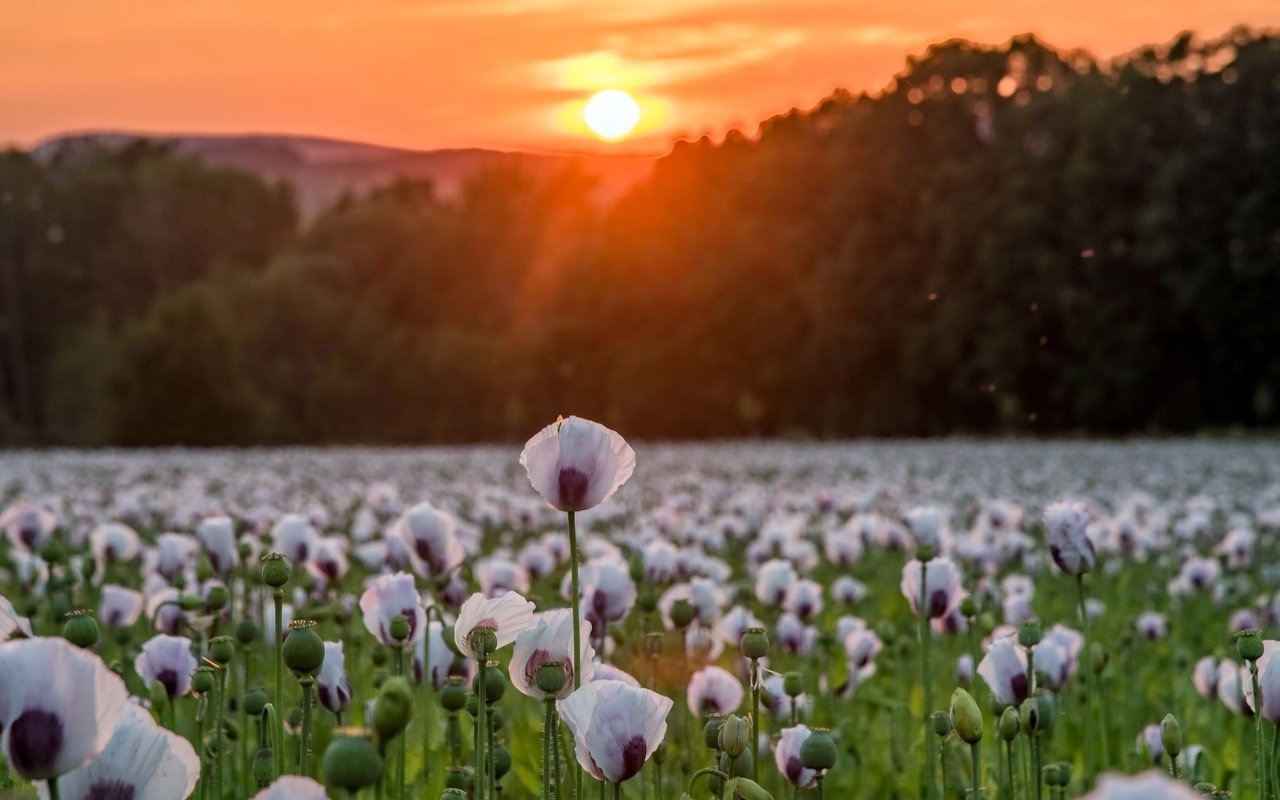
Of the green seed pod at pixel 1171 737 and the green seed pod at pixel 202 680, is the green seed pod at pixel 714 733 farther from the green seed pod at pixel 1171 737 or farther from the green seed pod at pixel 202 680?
the green seed pod at pixel 202 680

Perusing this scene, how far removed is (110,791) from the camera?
5.35 feet

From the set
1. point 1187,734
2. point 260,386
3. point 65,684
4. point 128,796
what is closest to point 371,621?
point 128,796

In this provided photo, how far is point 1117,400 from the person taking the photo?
42.7 m

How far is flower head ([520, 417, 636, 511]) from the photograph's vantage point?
224 centimetres

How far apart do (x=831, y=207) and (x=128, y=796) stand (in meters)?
47.1

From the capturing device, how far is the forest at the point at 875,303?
137ft

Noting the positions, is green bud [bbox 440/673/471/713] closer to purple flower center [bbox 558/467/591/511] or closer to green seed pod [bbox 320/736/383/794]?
purple flower center [bbox 558/467/591/511]

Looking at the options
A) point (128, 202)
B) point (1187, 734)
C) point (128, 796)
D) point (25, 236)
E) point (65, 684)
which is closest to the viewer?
point (65, 684)

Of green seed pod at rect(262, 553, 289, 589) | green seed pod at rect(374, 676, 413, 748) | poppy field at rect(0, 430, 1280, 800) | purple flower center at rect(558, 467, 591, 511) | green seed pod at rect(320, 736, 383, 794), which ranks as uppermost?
purple flower center at rect(558, 467, 591, 511)

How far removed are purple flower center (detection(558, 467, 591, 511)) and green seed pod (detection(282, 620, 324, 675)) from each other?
47 cm

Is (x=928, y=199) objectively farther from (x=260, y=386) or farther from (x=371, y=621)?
(x=371, y=621)

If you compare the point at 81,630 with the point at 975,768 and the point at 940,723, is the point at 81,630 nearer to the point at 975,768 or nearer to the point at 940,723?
the point at 975,768

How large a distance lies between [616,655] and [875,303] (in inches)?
1659

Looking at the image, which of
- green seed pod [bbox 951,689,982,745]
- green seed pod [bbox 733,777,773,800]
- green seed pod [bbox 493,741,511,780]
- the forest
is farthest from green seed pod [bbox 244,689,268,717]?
the forest
